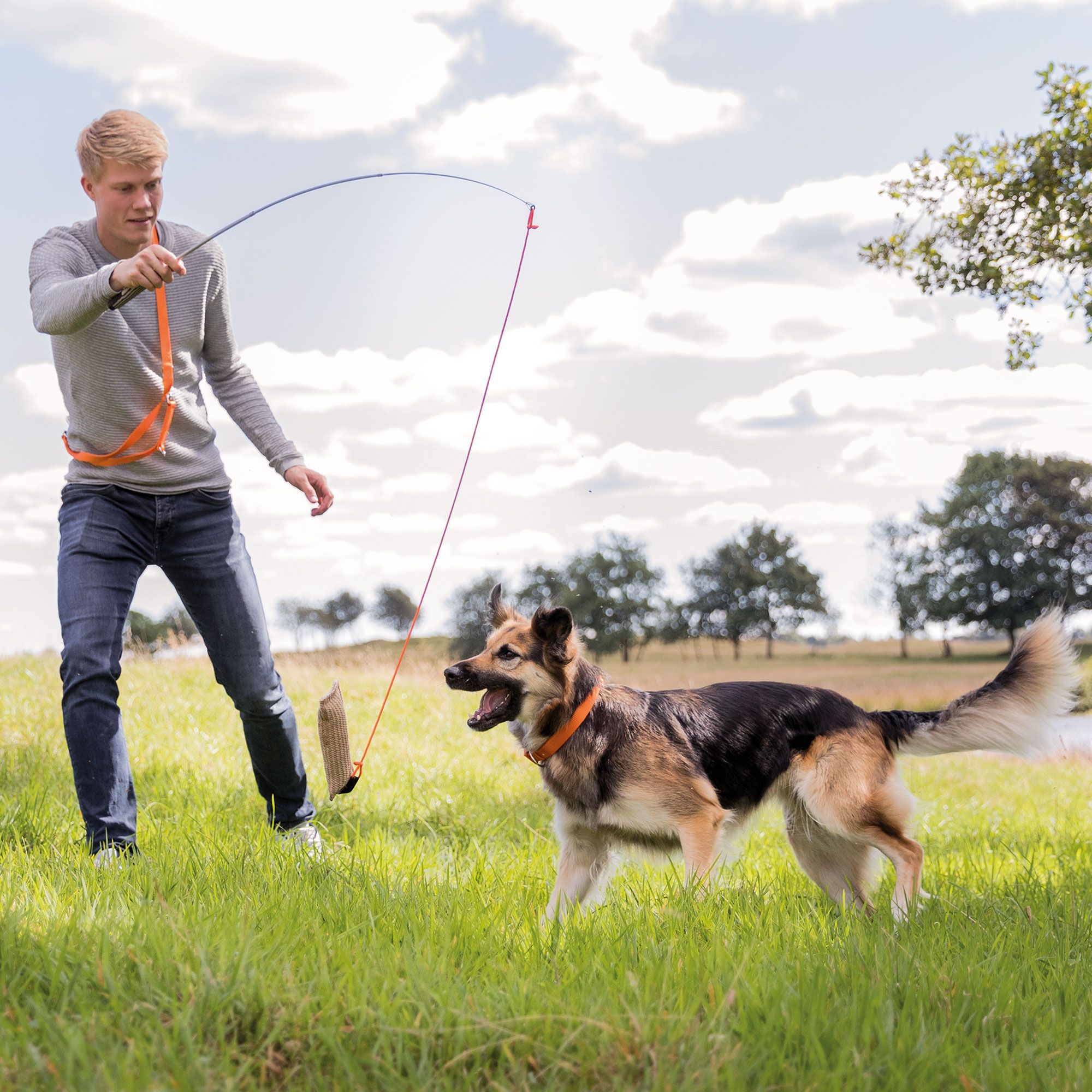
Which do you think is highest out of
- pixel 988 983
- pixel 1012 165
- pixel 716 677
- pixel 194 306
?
pixel 1012 165

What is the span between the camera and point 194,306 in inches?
188

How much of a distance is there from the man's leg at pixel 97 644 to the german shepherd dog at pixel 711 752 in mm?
1475

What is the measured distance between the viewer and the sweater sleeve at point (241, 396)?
A: 505 cm

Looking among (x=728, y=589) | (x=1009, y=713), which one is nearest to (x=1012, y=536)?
(x=728, y=589)

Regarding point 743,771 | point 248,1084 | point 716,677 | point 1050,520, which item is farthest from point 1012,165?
point 1050,520

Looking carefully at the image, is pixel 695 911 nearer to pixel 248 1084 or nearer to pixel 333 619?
pixel 248 1084

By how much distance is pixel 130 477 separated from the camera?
449 centimetres

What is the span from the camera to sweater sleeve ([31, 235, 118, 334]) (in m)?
3.95

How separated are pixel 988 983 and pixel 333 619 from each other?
5337 centimetres

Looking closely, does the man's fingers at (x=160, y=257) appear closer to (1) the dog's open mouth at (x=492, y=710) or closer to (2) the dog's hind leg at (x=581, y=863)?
(1) the dog's open mouth at (x=492, y=710)

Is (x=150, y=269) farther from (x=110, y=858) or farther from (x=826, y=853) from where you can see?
(x=826, y=853)

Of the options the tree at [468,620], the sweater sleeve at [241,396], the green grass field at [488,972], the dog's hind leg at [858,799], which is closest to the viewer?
the green grass field at [488,972]

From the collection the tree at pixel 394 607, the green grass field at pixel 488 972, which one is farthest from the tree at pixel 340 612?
the green grass field at pixel 488 972

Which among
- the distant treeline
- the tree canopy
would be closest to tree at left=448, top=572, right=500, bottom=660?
the distant treeline
